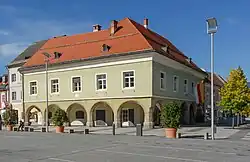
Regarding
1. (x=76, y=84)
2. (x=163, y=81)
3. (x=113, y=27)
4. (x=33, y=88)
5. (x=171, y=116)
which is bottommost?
(x=171, y=116)

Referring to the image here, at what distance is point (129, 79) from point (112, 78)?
83.7 inches

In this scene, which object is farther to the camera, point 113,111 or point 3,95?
point 3,95

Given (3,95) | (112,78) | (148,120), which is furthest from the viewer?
(3,95)

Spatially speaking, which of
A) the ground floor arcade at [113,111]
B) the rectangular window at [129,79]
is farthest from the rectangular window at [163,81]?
the rectangular window at [129,79]

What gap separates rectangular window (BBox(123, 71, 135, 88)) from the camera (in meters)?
36.7

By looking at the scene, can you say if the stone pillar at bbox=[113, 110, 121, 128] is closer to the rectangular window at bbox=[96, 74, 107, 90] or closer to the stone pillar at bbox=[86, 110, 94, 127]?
the rectangular window at bbox=[96, 74, 107, 90]

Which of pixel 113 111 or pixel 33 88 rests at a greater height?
pixel 33 88

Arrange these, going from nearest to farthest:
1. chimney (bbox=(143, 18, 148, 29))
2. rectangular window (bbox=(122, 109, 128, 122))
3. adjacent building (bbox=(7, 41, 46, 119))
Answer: rectangular window (bbox=(122, 109, 128, 122)) < chimney (bbox=(143, 18, 148, 29)) < adjacent building (bbox=(7, 41, 46, 119))

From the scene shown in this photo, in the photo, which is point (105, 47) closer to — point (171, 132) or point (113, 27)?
point (113, 27)

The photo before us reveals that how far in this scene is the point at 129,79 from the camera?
36938mm

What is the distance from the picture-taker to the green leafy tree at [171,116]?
2453 centimetres

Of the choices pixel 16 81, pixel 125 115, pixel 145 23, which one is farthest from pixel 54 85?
pixel 16 81

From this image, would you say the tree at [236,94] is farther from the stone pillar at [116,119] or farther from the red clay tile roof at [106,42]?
the stone pillar at [116,119]

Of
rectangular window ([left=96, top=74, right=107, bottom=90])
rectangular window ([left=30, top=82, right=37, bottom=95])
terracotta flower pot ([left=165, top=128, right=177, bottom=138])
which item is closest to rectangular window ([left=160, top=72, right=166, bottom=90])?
rectangular window ([left=96, top=74, right=107, bottom=90])
